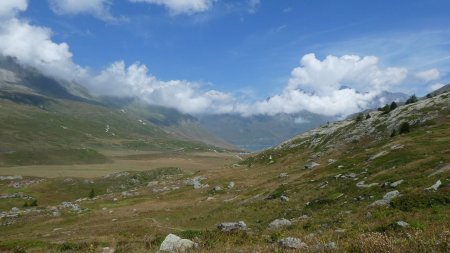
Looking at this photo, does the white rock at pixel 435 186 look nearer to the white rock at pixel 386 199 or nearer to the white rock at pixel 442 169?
the white rock at pixel 386 199

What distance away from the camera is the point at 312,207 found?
3794 cm

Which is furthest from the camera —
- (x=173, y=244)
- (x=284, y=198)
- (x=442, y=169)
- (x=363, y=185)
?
(x=284, y=198)

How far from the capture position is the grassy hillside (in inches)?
699

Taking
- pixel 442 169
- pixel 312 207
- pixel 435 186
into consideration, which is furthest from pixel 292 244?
pixel 442 169

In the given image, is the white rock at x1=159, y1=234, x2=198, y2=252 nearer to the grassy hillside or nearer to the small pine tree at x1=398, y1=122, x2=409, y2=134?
the grassy hillside

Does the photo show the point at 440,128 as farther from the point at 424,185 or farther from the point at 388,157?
the point at 424,185

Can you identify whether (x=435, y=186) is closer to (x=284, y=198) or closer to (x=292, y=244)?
(x=292, y=244)

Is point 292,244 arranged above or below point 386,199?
above

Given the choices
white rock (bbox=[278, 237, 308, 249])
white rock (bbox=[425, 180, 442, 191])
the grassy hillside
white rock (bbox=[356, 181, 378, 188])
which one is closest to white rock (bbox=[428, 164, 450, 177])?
the grassy hillside

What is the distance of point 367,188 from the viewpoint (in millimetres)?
38219

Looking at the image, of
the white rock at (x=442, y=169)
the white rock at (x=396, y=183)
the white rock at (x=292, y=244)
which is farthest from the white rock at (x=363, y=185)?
the white rock at (x=292, y=244)

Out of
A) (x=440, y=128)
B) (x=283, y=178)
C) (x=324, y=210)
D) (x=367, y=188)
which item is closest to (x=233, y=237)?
(x=324, y=210)

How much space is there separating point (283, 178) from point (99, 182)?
85.6 metres

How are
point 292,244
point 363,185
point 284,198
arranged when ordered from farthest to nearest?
point 284,198 → point 363,185 → point 292,244
